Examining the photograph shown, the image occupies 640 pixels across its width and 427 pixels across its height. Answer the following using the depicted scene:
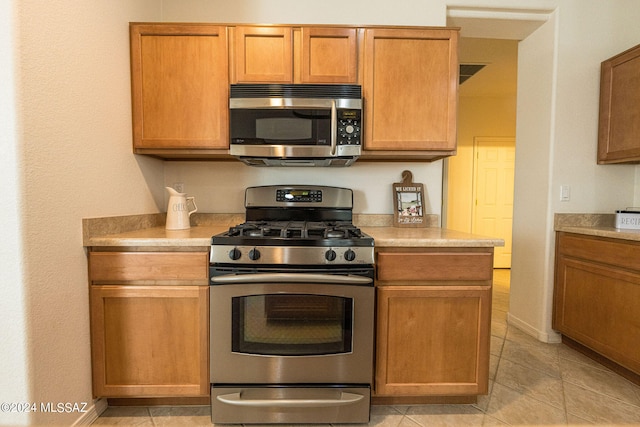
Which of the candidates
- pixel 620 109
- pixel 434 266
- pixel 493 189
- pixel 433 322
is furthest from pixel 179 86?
pixel 493 189

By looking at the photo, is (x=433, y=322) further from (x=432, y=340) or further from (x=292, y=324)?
(x=292, y=324)

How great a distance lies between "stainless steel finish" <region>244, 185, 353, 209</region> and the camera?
206 centimetres

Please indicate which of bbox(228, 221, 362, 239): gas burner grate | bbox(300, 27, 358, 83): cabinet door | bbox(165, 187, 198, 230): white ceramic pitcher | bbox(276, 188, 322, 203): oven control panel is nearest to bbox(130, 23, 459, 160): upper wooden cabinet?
bbox(300, 27, 358, 83): cabinet door

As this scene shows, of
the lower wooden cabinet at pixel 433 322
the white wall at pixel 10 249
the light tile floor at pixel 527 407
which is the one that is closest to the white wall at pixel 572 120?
the light tile floor at pixel 527 407

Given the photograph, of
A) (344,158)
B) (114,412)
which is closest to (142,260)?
(114,412)

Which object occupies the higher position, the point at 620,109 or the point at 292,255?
the point at 620,109

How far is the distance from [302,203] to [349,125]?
60cm

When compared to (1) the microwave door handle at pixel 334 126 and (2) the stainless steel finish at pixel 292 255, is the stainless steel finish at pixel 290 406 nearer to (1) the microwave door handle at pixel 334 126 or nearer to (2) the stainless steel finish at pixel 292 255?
(2) the stainless steel finish at pixel 292 255

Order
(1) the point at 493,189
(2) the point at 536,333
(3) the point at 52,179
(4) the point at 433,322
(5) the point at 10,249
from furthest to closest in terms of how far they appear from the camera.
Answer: (1) the point at 493,189, (2) the point at 536,333, (4) the point at 433,322, (3) the point at 52,179, (5) the point at 10,249

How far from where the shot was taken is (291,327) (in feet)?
4.96

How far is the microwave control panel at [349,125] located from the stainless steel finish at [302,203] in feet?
1.36

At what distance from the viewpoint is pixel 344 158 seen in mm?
1861

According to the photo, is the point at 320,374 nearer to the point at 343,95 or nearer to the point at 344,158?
the point at 344,158

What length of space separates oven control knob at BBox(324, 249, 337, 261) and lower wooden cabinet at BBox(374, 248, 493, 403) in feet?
0.80
